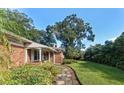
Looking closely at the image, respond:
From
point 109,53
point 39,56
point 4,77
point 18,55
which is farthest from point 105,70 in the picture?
point 4,77

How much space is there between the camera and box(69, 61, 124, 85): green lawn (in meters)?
9.34

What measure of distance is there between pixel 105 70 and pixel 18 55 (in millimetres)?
3731

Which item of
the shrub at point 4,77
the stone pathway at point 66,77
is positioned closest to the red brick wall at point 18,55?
the stone pathway at point 66,77

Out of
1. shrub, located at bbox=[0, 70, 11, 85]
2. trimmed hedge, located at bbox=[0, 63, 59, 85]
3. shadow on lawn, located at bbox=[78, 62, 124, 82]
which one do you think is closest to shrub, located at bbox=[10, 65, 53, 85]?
trimmed hedge, located at bbox=[0, 63, 59, 85]

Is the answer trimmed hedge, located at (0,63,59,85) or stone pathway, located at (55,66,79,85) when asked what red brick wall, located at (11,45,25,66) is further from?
stone pathway, located at (55,66,79,85)

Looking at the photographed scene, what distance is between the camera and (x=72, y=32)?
9.20 m

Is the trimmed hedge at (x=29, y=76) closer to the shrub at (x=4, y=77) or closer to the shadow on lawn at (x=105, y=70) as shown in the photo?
the shrub at (x=4, y=77)

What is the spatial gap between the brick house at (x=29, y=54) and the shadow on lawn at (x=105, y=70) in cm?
99

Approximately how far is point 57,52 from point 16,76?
1863mm

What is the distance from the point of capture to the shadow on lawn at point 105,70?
9781 millimetres
